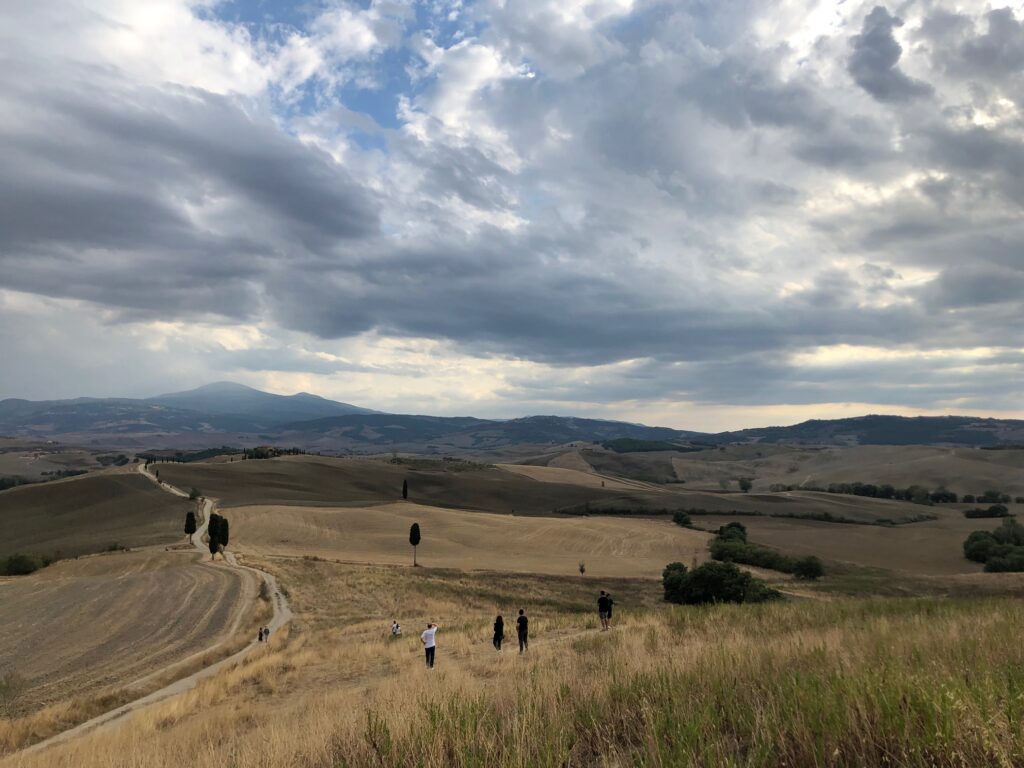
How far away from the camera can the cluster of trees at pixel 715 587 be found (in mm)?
40750

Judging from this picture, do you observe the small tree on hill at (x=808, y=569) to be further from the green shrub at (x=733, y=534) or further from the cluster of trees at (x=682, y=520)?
the cluster of trees at (x=682, y=520)

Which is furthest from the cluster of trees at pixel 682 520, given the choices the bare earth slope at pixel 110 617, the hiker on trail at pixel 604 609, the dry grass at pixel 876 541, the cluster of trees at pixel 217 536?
the hiker on trail at pixel 604 609

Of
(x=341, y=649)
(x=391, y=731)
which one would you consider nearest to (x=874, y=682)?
(x=391, y=731)

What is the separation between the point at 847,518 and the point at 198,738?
132 meters

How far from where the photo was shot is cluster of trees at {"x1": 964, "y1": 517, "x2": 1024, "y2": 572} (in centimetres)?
6619

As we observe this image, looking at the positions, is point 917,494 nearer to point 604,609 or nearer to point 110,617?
point 604,609

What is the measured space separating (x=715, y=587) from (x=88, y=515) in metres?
100

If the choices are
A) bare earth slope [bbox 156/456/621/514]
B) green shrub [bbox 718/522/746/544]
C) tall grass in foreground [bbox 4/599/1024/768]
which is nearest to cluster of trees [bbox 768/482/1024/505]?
bare earth slope [bbox 156/456/621/514]

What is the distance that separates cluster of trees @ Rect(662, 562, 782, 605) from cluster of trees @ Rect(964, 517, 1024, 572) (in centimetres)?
4252

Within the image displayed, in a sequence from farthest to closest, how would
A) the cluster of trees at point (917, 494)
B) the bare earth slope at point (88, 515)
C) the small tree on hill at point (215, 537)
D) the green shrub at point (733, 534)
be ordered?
the cluster of trees at point (917, 494) < the green shrub at point (733, 534) < the bare earth slope at point (88, 515) < the small tree on hill at point (215, 537)

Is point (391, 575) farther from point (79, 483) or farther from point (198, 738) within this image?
point (79, 483)

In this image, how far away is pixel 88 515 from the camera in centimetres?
9744

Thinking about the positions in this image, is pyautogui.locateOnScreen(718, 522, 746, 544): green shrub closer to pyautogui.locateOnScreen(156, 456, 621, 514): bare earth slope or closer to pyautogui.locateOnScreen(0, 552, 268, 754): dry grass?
pyautogui.locateOnScreen(156, 456, 621, 514): bare earth slope

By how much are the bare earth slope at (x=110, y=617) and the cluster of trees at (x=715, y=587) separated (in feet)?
102
